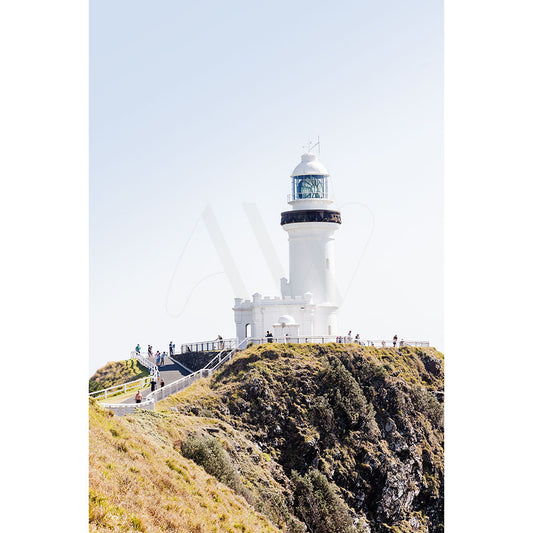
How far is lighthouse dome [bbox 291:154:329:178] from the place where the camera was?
4662 centimetres

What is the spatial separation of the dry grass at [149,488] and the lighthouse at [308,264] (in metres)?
20.4

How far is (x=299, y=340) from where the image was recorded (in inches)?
1646

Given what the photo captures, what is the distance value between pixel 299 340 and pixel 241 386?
6687mm

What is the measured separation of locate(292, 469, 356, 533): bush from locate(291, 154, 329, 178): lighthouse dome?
2052 centimetres

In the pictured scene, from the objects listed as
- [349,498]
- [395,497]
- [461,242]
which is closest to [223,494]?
[461,242]

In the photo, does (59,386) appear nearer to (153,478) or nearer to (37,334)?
(37,334)

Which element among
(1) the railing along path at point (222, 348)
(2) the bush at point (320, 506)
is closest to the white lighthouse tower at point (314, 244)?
(1) the railing along path at point (222, 348)

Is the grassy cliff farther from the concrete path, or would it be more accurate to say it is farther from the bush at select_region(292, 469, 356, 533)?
the concrete path

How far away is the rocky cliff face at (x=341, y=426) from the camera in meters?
32.8

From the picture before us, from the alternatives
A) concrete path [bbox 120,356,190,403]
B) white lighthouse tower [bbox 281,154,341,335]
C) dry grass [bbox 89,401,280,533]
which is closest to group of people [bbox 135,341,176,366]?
concrete path [bbox 120,356,190,403]

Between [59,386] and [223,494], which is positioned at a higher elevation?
[59,386]

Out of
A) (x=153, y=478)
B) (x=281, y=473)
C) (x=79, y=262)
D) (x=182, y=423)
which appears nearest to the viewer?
(x=79, y=262)

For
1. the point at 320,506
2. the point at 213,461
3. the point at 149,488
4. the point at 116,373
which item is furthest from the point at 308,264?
the point at 149,488

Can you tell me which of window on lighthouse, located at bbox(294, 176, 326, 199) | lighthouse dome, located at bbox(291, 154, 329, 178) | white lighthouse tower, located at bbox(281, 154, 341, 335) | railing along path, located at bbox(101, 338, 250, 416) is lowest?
railing along path, located at bbox(101, 338, 250, 416)
